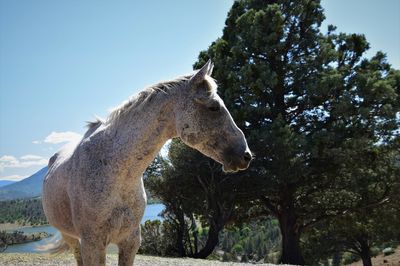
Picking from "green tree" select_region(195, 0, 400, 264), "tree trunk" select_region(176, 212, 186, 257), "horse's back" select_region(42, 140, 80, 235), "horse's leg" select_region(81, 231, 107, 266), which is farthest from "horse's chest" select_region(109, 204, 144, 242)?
"tree trunk" select_region(176, 212, 186, 257)

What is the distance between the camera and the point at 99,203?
256cm

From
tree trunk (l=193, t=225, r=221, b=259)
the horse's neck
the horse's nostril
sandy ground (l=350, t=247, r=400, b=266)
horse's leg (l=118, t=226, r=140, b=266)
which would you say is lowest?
sandy ground (l=350, t=247, r=400, b=266)

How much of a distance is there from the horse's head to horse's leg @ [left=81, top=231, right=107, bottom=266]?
38.7 inches

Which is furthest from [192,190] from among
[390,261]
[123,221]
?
[390,261]

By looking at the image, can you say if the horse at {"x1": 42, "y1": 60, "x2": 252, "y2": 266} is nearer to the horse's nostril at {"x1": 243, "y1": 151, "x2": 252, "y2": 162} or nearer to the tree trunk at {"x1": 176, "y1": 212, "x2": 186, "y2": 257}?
the horse's nostril at {"x1": 243, "y1": 151, "x2": 252, "y2": 162}

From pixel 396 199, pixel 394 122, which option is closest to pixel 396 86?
pixel 394 122

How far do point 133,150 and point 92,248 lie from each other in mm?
778

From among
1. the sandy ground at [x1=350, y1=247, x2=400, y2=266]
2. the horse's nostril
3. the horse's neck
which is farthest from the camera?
the sandy ground at [x1=350, y1=247, x2=400, y2=266]

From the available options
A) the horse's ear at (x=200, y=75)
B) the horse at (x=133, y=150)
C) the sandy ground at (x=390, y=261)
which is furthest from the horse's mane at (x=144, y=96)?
the sandy ground at (x=390, y=261)

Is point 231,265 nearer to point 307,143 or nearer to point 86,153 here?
point 307,143

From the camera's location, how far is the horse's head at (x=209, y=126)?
2462 mm

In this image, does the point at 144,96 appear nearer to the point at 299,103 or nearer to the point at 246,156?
the point at 246,156

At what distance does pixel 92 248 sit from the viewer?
2.58 m

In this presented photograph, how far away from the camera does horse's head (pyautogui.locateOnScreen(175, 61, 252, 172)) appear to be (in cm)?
246
